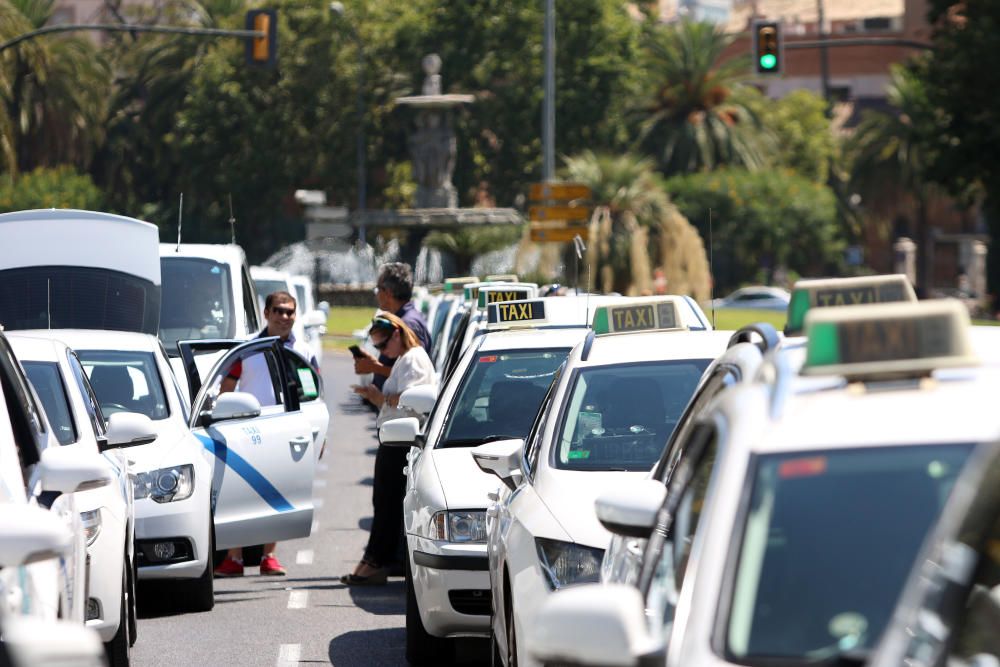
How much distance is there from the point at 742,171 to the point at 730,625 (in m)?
68.6

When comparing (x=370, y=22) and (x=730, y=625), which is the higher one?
(x=370, y=22)

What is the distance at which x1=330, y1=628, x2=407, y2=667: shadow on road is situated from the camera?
9109 millimetres

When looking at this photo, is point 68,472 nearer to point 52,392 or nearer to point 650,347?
point 52,392

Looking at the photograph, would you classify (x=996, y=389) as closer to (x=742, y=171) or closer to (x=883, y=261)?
(x=742, y=171)

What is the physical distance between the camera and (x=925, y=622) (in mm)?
3260

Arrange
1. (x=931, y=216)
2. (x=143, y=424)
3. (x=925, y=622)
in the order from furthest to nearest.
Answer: (x=931, y=216), (x=143, y=424), (x=925, y=622)

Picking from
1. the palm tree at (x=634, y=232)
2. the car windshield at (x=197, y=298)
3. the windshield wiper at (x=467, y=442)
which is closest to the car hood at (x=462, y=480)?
the windshield wiper at (x=467, y=442)

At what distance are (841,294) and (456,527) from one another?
362 cm

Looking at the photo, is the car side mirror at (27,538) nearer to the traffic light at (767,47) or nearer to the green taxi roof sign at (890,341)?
the green taxi roof sign at (890,341)

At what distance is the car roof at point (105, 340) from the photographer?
10.9 meters

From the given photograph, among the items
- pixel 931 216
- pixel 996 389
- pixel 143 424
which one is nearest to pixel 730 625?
pixel 996 389

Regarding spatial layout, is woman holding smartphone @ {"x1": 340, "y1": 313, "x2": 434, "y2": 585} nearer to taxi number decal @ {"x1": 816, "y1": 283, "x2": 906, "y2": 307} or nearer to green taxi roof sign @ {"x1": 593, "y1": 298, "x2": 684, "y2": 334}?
green taxi roof sign @ {"x1": 593, "y1": 298, "x2": 684, "y2": 334}

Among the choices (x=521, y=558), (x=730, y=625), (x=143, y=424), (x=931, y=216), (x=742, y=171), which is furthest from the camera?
(x=931, y=216)

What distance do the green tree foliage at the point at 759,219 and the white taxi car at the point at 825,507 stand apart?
64.3m
